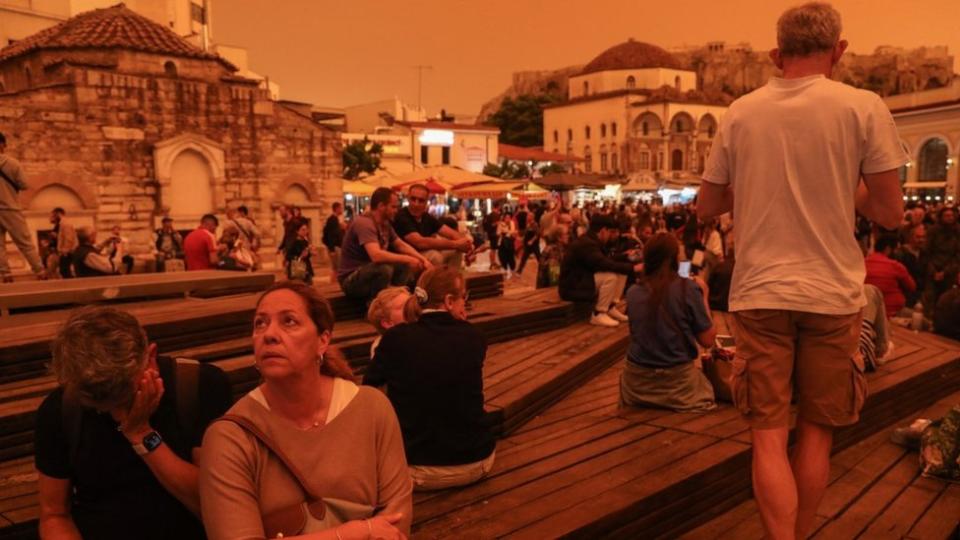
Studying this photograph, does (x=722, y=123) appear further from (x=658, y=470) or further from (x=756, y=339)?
(x=658, y=470)

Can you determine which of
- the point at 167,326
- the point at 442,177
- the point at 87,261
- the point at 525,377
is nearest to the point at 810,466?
the point at 525,377

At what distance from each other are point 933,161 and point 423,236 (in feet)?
139

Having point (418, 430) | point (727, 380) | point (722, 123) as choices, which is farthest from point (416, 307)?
point (727, 380)

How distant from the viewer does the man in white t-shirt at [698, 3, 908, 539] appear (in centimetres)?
245

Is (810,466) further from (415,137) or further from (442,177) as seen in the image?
(415,137)

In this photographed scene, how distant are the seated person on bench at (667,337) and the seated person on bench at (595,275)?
117 inches

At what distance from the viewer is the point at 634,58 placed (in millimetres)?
84438

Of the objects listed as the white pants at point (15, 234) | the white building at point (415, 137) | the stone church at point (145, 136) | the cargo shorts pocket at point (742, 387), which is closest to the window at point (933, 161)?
the white building at point (415, 137)

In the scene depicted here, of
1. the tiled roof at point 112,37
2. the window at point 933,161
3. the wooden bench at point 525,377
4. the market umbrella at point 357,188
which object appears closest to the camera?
the wooden bench at point 525,377

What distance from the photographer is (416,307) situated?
12.5 ft

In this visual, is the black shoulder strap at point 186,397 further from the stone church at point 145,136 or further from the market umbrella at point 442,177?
the market umbrella at point 442,177

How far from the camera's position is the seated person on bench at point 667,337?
4.93 meters

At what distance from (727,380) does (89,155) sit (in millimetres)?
17327

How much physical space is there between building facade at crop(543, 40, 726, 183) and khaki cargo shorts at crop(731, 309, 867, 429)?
2866 inches
